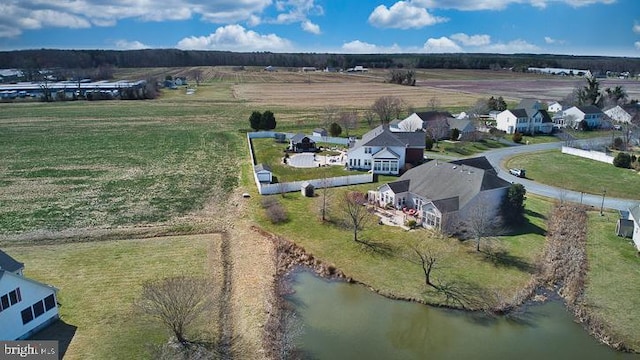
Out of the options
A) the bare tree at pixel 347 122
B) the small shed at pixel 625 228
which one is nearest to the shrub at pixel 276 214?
the small shed at pixel 625 228

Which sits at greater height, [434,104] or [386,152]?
[434,104]

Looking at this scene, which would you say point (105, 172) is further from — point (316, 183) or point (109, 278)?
point (109, 278)

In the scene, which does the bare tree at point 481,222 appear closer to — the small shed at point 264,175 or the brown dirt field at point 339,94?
the small shed at point 264,175

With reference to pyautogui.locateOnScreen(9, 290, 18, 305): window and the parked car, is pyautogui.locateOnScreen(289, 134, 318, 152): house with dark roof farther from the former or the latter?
pyautogui.locateOnScreen(9, 290, 18, 305): window

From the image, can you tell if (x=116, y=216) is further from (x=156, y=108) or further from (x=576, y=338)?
(x=156, y=108)

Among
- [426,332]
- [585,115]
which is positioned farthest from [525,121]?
[426,332]

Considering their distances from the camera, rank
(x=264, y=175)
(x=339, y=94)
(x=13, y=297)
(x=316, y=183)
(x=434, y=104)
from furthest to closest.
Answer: (x=339, y=94) → (x=434, y=104) → (x=264, y=175) → (x=316, y=183) → (x=13, y=297)

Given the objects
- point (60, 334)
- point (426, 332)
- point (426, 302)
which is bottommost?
point (426, 332)

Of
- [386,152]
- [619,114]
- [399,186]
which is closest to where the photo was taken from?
[399,186]
